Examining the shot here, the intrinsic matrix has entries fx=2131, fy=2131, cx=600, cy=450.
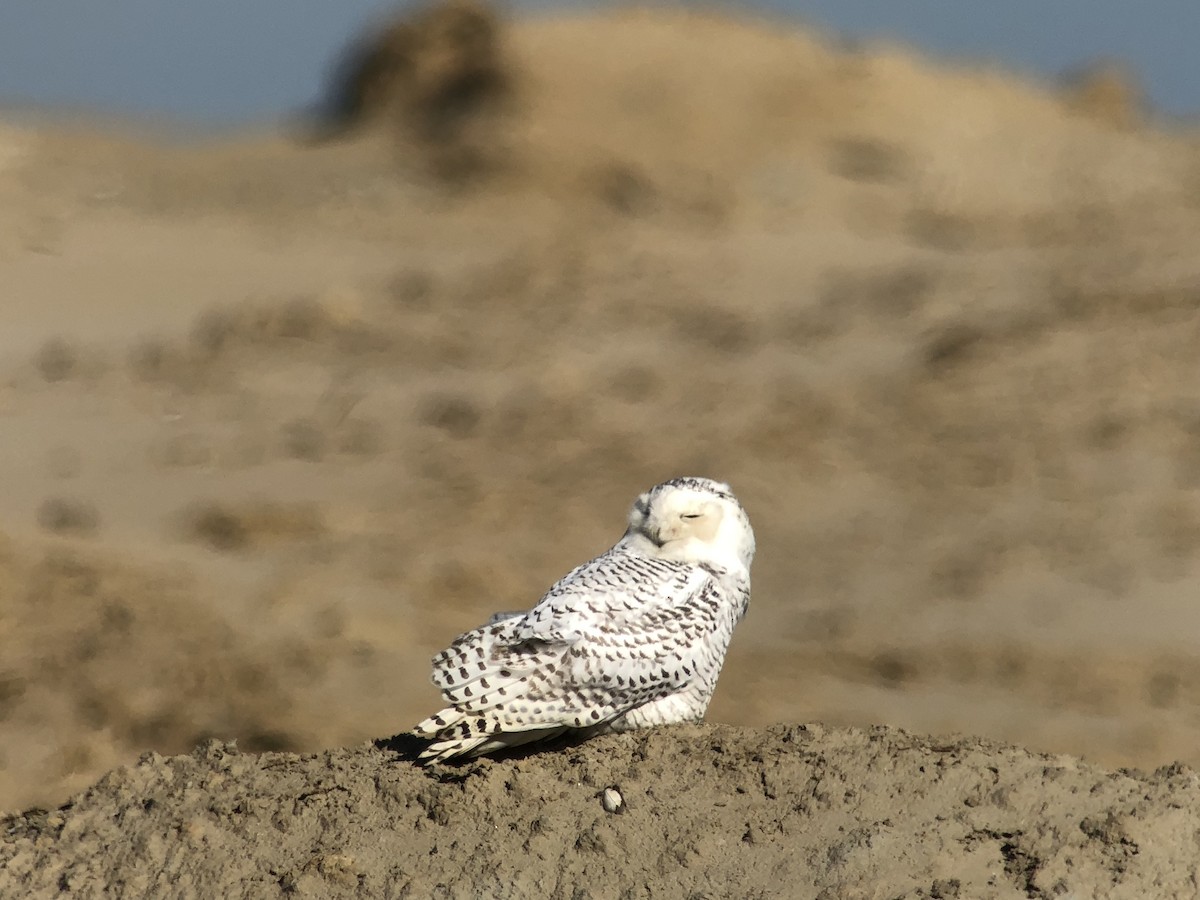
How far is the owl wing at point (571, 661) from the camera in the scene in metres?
7.26

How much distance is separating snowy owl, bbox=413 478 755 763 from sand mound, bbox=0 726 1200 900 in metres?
0.16

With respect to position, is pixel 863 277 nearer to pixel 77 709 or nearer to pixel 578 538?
pixel 578 538

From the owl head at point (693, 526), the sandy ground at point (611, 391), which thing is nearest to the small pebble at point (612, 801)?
the owl head at point (693, 526)

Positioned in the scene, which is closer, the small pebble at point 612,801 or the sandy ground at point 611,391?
the small pebble at point 612,801

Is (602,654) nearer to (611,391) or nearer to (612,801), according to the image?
(612,801)

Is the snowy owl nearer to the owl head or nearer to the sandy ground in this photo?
the owl head

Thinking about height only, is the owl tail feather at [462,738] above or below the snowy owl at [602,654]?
below

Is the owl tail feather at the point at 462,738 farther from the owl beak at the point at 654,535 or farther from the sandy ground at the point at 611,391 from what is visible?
the owl beak at the point at 654,535

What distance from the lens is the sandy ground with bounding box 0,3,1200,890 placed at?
1462cm

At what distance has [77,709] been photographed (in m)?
13.4

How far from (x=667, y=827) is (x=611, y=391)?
45.5 ft

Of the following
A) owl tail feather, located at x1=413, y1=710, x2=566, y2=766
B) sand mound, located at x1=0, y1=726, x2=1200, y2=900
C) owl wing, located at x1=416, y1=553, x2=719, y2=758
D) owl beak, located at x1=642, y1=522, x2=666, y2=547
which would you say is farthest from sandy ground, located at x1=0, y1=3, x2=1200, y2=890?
owl beak, located at x1=642, y1=522, x2=666, y2=547

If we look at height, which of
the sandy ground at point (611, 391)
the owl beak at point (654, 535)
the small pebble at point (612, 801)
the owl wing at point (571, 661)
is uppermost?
the owl beak at point (654, 535)

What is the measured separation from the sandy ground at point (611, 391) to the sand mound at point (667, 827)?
0.45 meters
